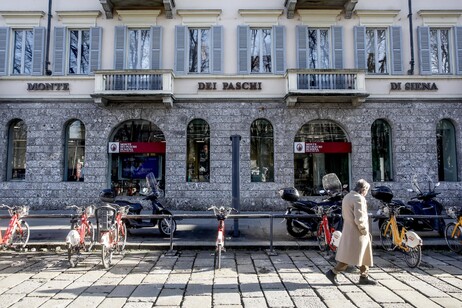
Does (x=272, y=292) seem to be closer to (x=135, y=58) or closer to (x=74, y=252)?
(x=74, y=252)

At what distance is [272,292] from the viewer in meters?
5.15

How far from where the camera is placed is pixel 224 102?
49.6 feet

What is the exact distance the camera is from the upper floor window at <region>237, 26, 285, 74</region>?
602 inches

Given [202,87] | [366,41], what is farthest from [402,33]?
[202,87]

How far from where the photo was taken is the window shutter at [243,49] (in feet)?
50.2

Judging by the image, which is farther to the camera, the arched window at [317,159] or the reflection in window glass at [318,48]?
the reflection in window glass at [318,48]

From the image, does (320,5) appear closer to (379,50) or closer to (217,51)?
(379,50)

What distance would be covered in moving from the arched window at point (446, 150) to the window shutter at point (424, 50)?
249cm

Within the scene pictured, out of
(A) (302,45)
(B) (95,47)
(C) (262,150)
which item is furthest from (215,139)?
(B) (95,47)

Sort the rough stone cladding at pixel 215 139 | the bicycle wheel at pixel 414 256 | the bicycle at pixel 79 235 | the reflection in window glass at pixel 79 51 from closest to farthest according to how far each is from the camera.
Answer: the bicycle wheel at pixel 414 256
the bicycle at pixel 79 235
the rough stone cladding at pixel 215 139
the reflection in window glass at pixel 79 51

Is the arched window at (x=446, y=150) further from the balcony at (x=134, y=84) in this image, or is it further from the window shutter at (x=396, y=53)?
the balcony at (x=134, y=84)

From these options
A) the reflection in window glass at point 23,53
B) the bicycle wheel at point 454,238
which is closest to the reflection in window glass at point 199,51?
the reflection in window glass at point 23,53

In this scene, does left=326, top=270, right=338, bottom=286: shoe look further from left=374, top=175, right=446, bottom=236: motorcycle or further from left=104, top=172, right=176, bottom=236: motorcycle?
left=104, top=172, right=176, bottom=236: motorcycle

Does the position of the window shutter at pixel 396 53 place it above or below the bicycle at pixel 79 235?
above
